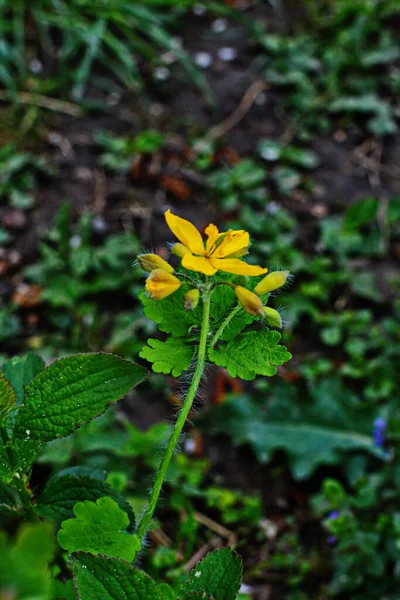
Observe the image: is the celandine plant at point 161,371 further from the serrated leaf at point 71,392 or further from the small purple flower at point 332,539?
the small purple flower at point 332,539

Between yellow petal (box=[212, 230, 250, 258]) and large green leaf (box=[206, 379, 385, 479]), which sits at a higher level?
yellow petal (box=[212, 230, 250, 258])

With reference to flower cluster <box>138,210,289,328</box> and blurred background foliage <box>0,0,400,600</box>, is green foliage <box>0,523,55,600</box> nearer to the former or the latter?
flower cluster <box>138,210,289,328</box>

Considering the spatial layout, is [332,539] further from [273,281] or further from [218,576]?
[273,281]

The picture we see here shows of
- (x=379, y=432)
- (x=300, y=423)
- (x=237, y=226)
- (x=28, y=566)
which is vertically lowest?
(x=300, y=423)

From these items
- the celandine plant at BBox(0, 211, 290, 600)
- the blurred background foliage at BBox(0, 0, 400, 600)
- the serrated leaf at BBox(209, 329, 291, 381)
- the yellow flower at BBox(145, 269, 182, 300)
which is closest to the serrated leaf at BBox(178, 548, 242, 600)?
the celandine plant at BBox(0, 211, 290, 600)

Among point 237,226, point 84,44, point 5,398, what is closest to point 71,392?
point 5,398

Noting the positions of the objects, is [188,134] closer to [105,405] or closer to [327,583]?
[327,583]

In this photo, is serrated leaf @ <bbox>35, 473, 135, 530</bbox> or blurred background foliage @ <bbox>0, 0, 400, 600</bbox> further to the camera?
blurred background foliage @ <bbox>0, 0, 400, 600</bbox>

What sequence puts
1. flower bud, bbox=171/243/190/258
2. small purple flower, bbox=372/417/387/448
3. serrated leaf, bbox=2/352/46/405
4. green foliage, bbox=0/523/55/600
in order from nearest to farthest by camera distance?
green foliage, bbox=0/523/55/600 → flower bud, bbox=171/243/190/258 → serrated leaf, bbox=2/352/46/405 → small purple flower, bbox=372/417/387/448
